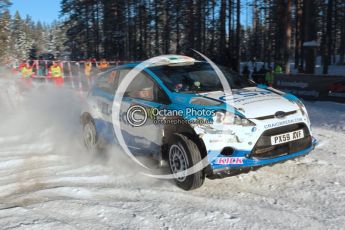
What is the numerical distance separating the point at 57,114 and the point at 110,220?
7464 mm

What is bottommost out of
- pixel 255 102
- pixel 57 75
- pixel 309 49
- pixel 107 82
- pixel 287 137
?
pixel 287 137

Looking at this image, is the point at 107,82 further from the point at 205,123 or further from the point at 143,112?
the point at 205,123

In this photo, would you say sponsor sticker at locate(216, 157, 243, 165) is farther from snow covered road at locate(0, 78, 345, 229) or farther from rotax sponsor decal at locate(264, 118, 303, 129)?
rotax sponsor decal at locate(264, 118, 303, 129)

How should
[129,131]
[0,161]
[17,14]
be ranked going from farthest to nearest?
[17,14] → [0,161] → [129,131]

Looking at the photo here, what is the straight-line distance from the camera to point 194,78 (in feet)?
18.4

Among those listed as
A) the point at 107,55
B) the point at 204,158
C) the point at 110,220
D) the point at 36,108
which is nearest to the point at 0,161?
the point at 110,220

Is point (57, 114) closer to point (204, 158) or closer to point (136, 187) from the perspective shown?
point (136, 187)

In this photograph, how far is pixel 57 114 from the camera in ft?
35.6

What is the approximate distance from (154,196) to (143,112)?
1.32m

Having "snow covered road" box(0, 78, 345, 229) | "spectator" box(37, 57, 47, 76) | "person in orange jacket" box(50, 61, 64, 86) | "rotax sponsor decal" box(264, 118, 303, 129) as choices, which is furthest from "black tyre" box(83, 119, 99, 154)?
"spectator" box(37, 57, 47, 76)

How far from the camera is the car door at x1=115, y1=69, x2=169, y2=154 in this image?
17.3ft

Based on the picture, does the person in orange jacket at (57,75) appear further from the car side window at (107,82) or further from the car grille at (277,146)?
the car grille at (277,146)

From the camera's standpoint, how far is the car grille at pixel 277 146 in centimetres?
466
